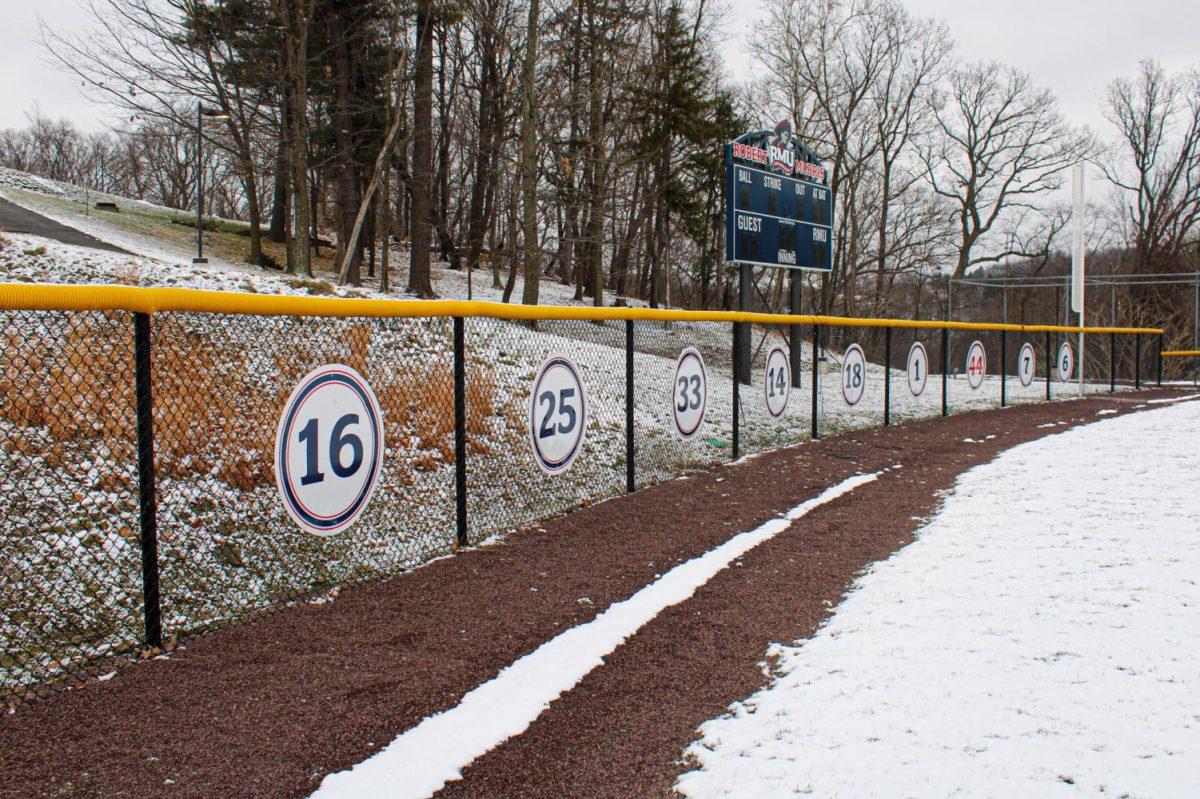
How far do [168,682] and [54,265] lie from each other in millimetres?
10162

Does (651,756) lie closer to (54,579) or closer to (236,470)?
(54,579)

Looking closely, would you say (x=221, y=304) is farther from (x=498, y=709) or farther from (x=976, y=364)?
(x=976, y=364)

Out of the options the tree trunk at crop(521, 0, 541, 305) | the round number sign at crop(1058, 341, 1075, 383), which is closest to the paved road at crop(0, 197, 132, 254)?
the tree trunk at crop(521, 0, 541, 305)

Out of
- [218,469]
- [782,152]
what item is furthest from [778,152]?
[218,469]

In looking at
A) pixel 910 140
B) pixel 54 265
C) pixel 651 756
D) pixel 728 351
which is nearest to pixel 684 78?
pixel 910 140

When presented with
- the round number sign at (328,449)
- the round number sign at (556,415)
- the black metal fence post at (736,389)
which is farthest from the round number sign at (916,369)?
the round number sign at (328,449)

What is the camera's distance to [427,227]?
80.4 feet

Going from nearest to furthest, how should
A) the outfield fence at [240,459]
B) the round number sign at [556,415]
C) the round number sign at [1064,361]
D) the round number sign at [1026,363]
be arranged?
1. the outfield fence at [240,459]
2. the round number sign at [556,415]
3. the round number sign at [1026,363]
4. the round number sign at [1064,361]

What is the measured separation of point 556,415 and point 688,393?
220 cm

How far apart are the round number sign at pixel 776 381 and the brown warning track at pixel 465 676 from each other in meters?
3.84

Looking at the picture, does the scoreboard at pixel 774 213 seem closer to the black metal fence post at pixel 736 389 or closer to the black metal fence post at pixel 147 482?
the black metal fence post at pixel 736 389

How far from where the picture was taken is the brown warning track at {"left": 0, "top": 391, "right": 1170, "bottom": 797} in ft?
8.57

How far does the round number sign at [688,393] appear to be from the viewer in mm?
7879

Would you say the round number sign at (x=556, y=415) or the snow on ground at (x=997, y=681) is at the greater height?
the round number sign at (x=556, y=415)
